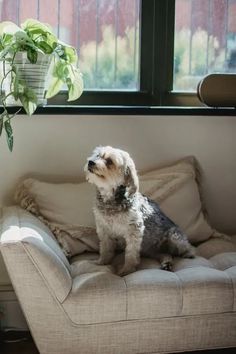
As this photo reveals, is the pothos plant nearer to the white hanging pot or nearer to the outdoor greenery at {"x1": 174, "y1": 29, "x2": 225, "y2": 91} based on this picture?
the white hanging pot

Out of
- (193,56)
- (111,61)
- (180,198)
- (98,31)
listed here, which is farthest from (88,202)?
(193,56)

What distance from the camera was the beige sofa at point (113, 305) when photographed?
2201 mm

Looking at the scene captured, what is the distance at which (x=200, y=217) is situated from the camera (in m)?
2.97

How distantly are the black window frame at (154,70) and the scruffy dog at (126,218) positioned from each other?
2.09ft

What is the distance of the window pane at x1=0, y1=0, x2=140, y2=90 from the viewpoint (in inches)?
122

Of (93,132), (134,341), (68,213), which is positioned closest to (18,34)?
(93,132)

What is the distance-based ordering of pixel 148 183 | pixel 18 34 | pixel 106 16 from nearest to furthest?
1. pixel 18 34
2. pixel 148 183
3. pixel 106 16

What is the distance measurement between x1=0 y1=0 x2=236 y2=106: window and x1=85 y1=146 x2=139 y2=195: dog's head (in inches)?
26.5

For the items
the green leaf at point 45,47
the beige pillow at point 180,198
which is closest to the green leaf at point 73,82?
the green leaf at point 45,47

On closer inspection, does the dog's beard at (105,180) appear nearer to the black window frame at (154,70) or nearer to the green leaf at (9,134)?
the green leaf at (9,134)

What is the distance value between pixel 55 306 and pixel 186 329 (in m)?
0.51

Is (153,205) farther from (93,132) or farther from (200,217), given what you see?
(93,132)

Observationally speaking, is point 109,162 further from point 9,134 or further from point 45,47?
point 45,47

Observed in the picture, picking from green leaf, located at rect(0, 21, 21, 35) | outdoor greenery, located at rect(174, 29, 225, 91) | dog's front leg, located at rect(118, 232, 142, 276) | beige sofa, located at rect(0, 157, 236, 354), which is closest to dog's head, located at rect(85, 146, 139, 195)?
dog's front leg, located at rect(118, 232, 142, 276)
